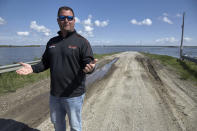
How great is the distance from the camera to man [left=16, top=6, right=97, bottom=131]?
1.98 metres

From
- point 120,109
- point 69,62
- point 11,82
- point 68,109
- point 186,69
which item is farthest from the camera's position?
point 186,69

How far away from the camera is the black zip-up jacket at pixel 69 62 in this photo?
1973 mm

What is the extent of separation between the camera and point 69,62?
2000mm

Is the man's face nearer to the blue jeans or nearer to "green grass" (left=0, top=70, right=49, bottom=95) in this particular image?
the blue jeans

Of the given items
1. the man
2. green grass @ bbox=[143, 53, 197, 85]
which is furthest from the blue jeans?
green grass @ bbox=[143, 53, 197, 85]

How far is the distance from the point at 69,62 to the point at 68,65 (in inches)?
1.9

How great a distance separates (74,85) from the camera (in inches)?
82.0

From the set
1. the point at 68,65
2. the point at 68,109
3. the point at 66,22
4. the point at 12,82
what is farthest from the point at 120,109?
the point at 12,82

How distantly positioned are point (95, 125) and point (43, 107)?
1.99 metres

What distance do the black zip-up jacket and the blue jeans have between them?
0.08m

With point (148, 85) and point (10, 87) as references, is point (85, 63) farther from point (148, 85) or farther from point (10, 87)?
point (10, 87)

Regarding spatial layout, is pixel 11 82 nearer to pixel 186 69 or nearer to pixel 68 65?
pixel 68 65

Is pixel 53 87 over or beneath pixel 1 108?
over

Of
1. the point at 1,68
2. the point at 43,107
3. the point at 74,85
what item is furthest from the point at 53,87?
the point at 1,68
